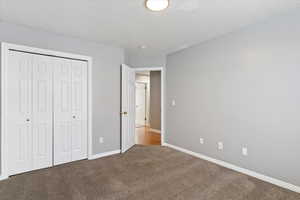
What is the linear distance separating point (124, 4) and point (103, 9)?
32 cm

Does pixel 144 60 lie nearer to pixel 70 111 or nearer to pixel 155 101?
pixel 155 101

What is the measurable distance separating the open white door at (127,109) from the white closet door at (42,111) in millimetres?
1384

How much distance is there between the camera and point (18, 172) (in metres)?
2.43

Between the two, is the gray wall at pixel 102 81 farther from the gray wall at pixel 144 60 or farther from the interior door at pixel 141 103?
the interior door at pixel 141 103

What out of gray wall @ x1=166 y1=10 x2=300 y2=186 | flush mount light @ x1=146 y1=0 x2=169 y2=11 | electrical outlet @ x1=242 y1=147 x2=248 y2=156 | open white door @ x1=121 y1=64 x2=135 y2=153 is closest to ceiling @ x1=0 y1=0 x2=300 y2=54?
flush mount light @ x1=146 y1=0 x2=169 y2=11

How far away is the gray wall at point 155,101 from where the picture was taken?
5.55 meters

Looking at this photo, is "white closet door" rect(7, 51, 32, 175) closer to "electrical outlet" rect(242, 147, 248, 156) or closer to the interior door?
"electrical outlet" rect(242, 147, 248, 156)

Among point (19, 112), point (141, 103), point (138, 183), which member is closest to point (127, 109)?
point (138, 183)

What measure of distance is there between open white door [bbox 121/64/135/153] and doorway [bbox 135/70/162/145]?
0.65m

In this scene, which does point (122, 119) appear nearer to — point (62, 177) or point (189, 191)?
point (62, 177)

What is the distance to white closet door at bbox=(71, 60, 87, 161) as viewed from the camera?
2.96 meters

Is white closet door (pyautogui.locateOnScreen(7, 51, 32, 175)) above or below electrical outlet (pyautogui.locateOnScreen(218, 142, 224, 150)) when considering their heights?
above

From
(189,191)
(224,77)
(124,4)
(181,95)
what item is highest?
(124,4)

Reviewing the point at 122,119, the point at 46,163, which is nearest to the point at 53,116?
the point at 46,163
